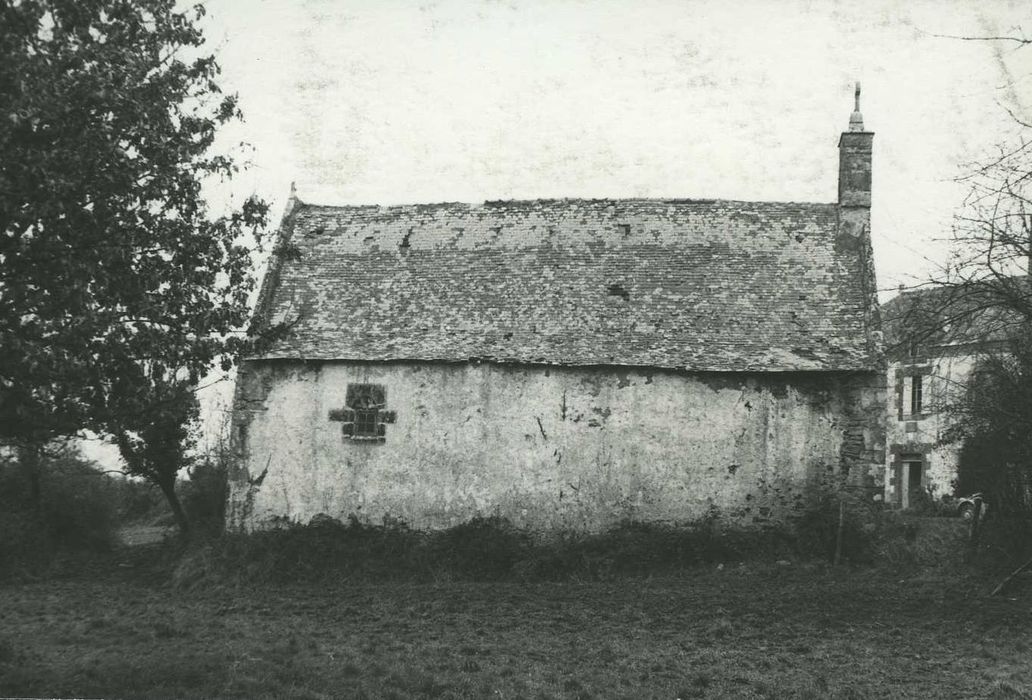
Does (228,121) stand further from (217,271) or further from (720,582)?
(720,582)

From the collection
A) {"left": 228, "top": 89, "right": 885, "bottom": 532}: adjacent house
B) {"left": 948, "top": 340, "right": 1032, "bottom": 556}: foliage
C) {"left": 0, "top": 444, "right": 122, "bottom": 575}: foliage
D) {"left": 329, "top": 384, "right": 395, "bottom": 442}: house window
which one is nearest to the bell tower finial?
{"left": 228, "top": 89, "right": 885, "bottom": 532}: adjacent house

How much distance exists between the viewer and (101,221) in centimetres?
984

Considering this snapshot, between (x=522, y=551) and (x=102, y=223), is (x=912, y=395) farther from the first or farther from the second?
(x=102, y=223)

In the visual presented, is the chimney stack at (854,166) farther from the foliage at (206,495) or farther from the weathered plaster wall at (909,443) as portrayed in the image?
the foliage at (206,495)

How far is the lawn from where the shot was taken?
9.98m

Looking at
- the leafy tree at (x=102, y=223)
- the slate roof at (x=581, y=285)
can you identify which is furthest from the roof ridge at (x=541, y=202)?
the leafy tree at (x=102, y=223)

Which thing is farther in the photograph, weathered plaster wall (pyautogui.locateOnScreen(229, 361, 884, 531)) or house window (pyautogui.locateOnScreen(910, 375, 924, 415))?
house window (pyautogui.locateOnScreen(910, 375, 924, 415))

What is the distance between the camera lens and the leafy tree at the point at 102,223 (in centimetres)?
917

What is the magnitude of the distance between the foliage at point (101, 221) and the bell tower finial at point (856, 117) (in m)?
17.0

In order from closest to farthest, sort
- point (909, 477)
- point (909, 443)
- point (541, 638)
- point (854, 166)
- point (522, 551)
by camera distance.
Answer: point (541, 638)
point (522, 551)
point (854, 166)
point (909, 443)
point (909, 477)

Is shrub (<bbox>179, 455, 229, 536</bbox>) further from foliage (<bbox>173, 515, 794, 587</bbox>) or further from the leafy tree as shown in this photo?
the leafy tree

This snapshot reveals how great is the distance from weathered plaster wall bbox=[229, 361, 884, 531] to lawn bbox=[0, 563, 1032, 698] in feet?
6.47

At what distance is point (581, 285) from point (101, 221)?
43.3ft

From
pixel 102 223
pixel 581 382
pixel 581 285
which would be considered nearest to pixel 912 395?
pixel 581 285
